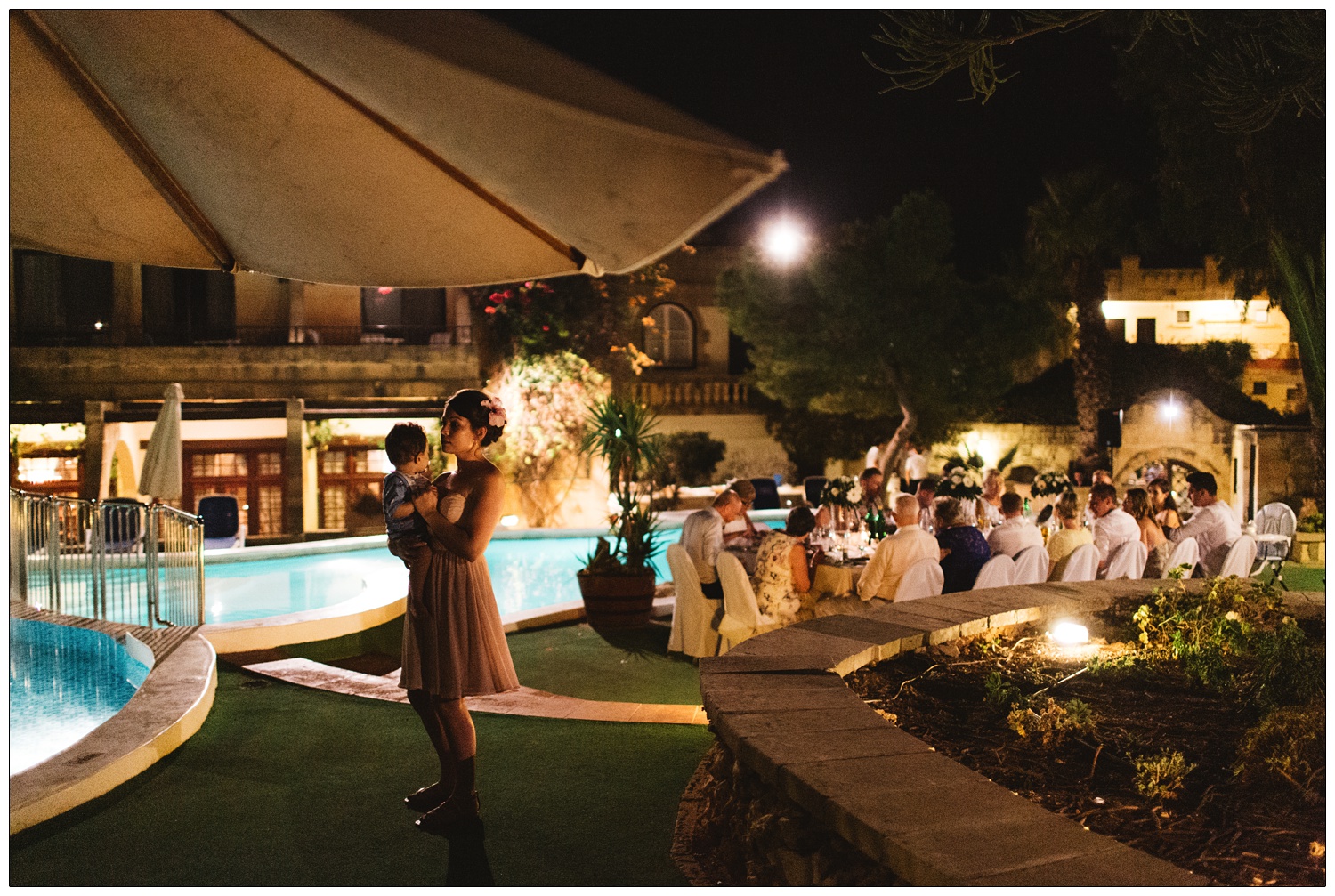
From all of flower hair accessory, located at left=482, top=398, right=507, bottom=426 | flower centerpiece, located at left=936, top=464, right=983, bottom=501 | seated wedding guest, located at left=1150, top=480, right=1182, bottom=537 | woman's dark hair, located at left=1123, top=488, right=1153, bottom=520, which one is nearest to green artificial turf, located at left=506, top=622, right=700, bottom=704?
flower centerpiece, located at left=936, top=464, right=983, bottom=501

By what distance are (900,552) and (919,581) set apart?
0.23m

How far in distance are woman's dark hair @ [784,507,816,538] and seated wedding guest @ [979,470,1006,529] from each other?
3.14m

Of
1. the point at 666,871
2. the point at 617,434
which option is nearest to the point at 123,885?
the point at 666,871

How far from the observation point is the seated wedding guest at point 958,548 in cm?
741

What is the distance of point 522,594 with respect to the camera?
12.5 meters

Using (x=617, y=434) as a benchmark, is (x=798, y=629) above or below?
below

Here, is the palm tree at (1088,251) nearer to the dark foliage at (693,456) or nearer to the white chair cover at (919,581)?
the dark foliage at (693,456)

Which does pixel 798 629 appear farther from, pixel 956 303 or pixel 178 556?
pixel 956 303

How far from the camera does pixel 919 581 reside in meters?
7.01

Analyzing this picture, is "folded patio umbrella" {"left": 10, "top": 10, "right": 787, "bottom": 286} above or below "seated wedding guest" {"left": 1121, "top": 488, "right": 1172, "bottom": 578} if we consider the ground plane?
above

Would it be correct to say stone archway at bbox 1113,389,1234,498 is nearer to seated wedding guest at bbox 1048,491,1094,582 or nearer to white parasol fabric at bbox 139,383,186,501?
seated wedding guest at bbox 1048,491,1094,582

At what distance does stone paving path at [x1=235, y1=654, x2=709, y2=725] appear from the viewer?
5500 millimetres

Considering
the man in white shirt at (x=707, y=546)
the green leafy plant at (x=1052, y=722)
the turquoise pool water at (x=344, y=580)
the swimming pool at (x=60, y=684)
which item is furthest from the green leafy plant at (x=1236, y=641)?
the turquoise pool water at (x=344, y=580)

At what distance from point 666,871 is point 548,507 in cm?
1631
